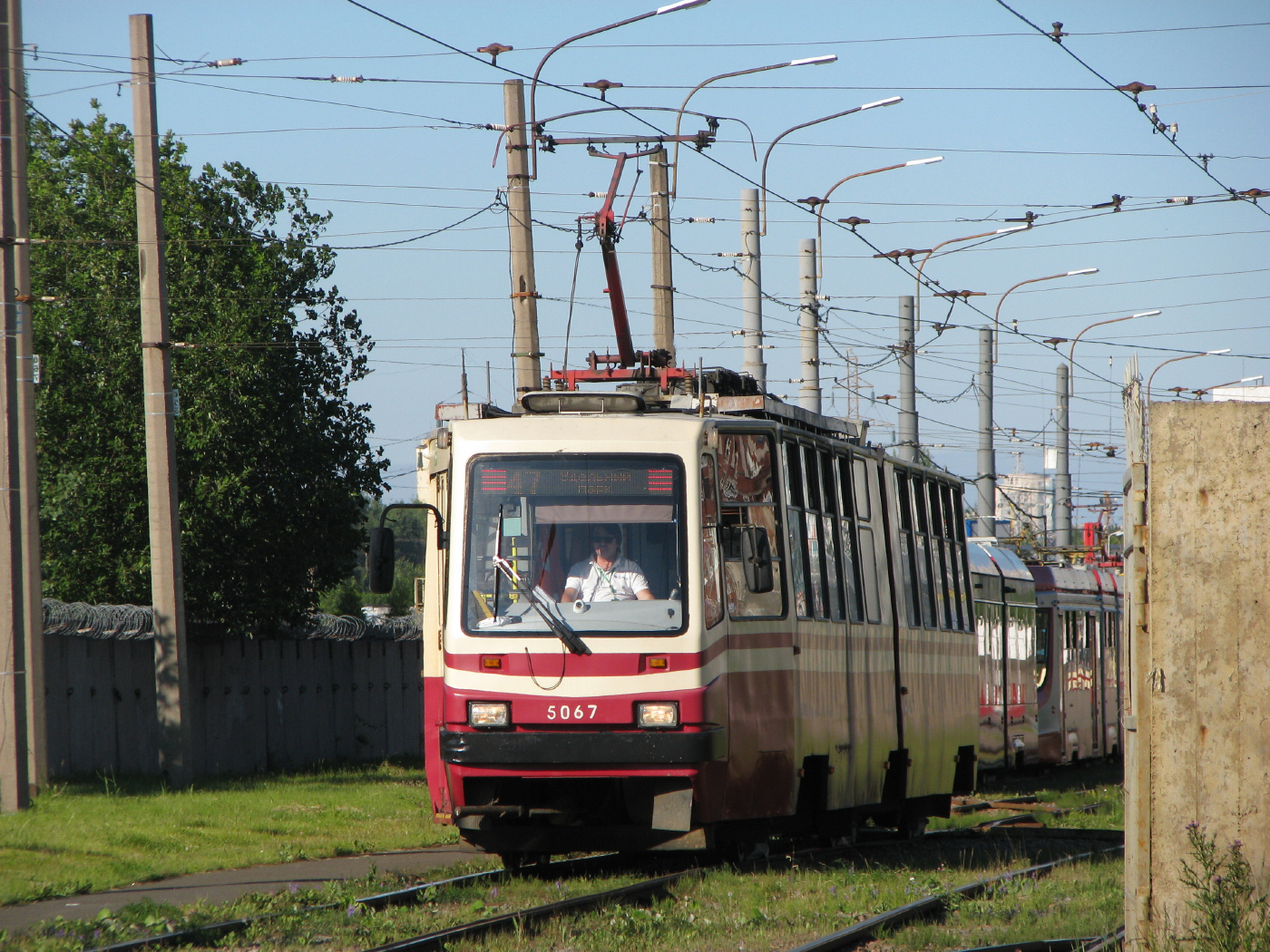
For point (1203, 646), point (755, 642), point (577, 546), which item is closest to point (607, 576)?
point (577, 546)

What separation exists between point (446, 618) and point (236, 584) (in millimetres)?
12832

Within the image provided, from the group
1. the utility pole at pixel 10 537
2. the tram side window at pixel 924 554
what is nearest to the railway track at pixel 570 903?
the tram side window at pixel 924 554

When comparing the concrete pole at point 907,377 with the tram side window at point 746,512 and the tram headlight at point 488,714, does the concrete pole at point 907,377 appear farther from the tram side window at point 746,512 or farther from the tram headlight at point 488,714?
the tram headlight at point 488,714

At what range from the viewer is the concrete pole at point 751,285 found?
68.1 ft

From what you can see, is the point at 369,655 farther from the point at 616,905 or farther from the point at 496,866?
the point at 616,905

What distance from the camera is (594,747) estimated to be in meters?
10.5

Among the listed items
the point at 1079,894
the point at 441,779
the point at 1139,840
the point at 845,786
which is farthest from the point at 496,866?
the point at 1139,840

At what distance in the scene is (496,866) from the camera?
1270cm

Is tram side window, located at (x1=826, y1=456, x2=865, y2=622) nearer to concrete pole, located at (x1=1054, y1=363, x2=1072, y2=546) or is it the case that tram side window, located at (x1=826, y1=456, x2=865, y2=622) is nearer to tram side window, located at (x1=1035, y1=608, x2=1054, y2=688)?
tram side window, located at (x1=1035, y1=608, x2=1054, y2=688)

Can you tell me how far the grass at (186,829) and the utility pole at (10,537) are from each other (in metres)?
0.46

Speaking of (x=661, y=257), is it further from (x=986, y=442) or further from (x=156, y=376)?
(x=986, y=442)

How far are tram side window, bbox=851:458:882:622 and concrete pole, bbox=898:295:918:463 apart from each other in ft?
28.9

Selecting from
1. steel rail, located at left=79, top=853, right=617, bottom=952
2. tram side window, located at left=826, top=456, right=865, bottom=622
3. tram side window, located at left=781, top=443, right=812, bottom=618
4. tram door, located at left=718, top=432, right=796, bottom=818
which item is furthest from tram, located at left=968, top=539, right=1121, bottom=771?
tram door, located at left=718, top=432, right=796, bottom=818

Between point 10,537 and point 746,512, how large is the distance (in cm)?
696
